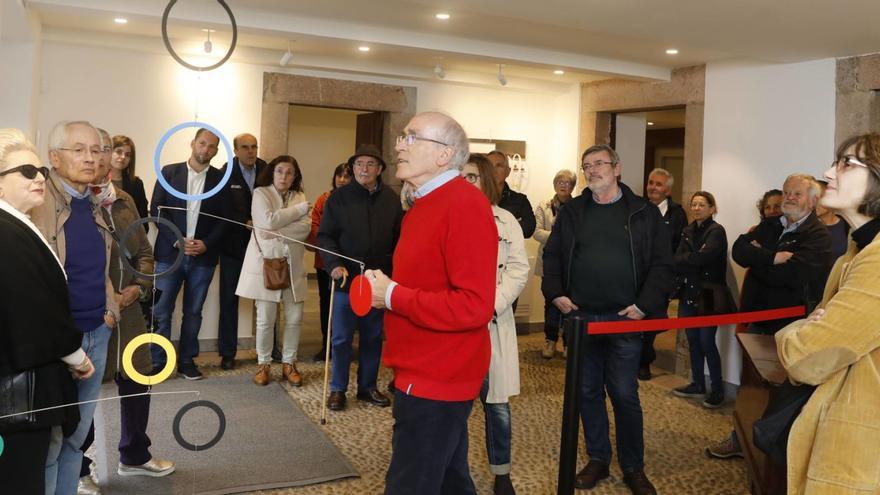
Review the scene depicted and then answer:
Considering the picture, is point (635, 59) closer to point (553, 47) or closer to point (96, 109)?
point (553, 47)

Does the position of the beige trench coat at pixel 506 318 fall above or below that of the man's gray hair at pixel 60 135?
below

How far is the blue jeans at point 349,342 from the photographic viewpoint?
461 cm

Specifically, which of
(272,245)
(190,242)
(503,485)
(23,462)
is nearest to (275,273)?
(272,245)

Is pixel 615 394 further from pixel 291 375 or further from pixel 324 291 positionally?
pixel 324 291

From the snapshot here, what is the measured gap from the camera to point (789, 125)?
5434 millimetres

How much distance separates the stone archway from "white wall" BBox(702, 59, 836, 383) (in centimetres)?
277

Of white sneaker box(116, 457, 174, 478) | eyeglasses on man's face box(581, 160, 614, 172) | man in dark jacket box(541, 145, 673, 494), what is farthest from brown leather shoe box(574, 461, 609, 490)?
white sneaker box(116, 457, 174, 478)

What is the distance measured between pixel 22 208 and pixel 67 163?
40cm

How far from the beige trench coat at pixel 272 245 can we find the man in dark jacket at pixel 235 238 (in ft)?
0.51

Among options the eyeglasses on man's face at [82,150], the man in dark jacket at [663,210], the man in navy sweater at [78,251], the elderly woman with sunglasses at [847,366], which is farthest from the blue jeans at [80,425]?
the man in dark jacket at [663,210]

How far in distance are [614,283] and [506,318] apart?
22.6 inches

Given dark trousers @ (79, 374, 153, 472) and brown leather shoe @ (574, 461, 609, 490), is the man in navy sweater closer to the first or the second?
dark trousers @ (79, 374, 153, 472)

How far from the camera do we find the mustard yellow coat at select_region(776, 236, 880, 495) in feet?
5.73

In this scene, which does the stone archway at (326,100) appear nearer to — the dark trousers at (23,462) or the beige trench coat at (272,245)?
the beige trench coat at (272,245)
